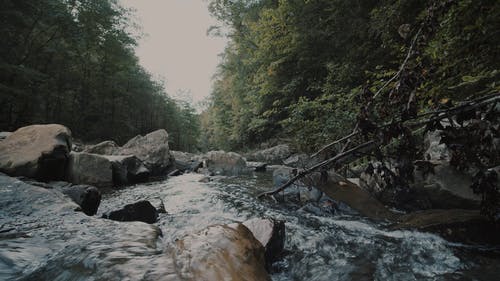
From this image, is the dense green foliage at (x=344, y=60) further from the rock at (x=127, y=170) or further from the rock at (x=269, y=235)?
the rock at (x=127, y=170)

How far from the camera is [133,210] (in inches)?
136

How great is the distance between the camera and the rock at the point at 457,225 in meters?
2.67

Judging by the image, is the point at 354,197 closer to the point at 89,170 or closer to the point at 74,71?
the point at 89,170

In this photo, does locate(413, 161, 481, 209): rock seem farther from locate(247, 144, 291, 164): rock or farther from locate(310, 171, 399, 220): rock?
locate(247, 144, 291, 164): rock

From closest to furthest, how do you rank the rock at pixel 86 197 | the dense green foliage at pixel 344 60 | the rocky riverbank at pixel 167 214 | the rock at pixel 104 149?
the dense green foliage at pixel 344 60 → the rocky riverbank at pixel 167 214 → the rock at pixel 86 197 → the rock at pixel 104 149

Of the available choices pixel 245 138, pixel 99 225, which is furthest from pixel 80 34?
pixel 99 225

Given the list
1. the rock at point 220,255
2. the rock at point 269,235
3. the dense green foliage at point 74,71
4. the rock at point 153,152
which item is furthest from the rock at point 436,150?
the dense green foliage at point 74,71

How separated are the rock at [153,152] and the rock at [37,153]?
3.74 meters

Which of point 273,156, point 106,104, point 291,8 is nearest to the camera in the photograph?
point 291,8

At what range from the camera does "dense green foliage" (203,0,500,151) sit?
5.06 ft

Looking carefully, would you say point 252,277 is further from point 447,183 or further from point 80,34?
point 80,34

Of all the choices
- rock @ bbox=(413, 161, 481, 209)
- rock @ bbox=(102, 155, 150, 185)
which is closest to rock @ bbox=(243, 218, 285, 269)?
rock @ bbox=(413, 161, 481, 209)

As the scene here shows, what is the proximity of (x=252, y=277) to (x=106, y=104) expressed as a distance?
2258 cm

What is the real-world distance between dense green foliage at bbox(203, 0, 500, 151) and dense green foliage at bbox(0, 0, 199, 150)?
8.26m
